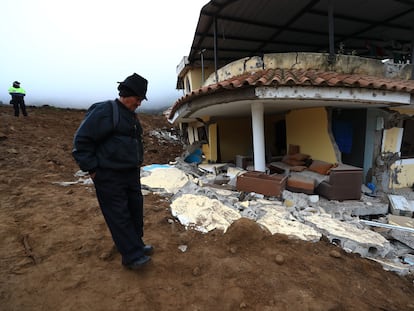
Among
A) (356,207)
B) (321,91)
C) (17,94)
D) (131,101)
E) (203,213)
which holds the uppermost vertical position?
(17,94)

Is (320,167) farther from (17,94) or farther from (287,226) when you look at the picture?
(17,94)

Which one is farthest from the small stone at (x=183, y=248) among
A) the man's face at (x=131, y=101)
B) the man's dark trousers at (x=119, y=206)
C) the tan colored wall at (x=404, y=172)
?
the tan colored wall at (x=404, y=172)

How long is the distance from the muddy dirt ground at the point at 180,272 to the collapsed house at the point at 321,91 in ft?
6.96

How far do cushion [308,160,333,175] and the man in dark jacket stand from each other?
4715mm

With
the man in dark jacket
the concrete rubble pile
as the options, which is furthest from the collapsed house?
the man in dark jacket

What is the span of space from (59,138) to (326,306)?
46.5 ft

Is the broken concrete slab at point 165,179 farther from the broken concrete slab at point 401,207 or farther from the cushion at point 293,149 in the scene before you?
the broken concrete slab at point 401,207

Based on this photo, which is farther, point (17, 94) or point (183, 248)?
point (17, 94)

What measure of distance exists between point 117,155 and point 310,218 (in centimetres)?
309

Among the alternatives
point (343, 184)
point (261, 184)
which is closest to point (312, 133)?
point (343, 184)

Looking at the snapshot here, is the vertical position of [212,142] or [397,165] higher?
[212,142]

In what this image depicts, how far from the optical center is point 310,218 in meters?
3.56

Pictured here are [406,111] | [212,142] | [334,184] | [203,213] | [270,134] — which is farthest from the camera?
[270,134]

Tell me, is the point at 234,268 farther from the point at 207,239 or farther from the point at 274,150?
the point at 274,150
